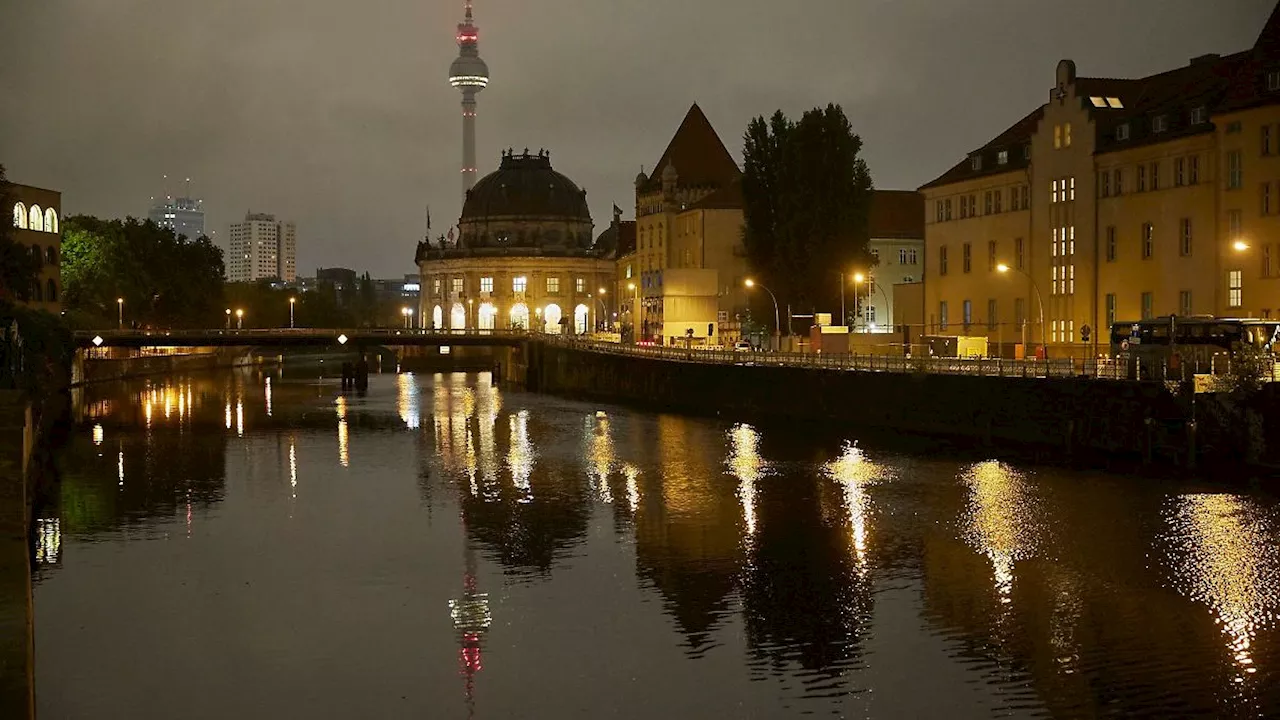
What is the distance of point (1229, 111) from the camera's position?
247 feet

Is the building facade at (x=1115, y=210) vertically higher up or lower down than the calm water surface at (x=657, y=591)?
higher up

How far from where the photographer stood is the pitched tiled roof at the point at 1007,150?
9619cm

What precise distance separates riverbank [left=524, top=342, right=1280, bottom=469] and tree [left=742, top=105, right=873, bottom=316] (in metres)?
9.34

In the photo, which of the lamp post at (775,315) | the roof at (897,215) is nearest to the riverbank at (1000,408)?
the lamp post at (775,315)

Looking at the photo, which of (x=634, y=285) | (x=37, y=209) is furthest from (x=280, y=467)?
(x=634, y=285)

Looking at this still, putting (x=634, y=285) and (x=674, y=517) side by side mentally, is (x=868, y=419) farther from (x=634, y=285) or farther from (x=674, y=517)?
(x=634, y=285)

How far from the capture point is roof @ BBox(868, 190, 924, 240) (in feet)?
460

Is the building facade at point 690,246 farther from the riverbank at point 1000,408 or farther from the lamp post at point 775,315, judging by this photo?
the riverbank at point 1000,408

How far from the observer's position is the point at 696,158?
6673 inches

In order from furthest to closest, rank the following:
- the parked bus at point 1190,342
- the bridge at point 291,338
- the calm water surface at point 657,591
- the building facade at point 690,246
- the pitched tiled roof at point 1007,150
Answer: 1. the building facade at point 690,246
2. the bridge at point 291,338
3. the pitched tiled roof at point 1007,150
4. the parked bus at point 1190,342
5. the calm water surface at point 657,591

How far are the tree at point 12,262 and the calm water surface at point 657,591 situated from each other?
39.8 m

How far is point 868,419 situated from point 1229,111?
2196 centimetres

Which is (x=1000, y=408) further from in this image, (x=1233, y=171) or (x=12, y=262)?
(x=12, y=262)

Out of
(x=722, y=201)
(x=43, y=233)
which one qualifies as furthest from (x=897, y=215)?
(x=43, y=233)
